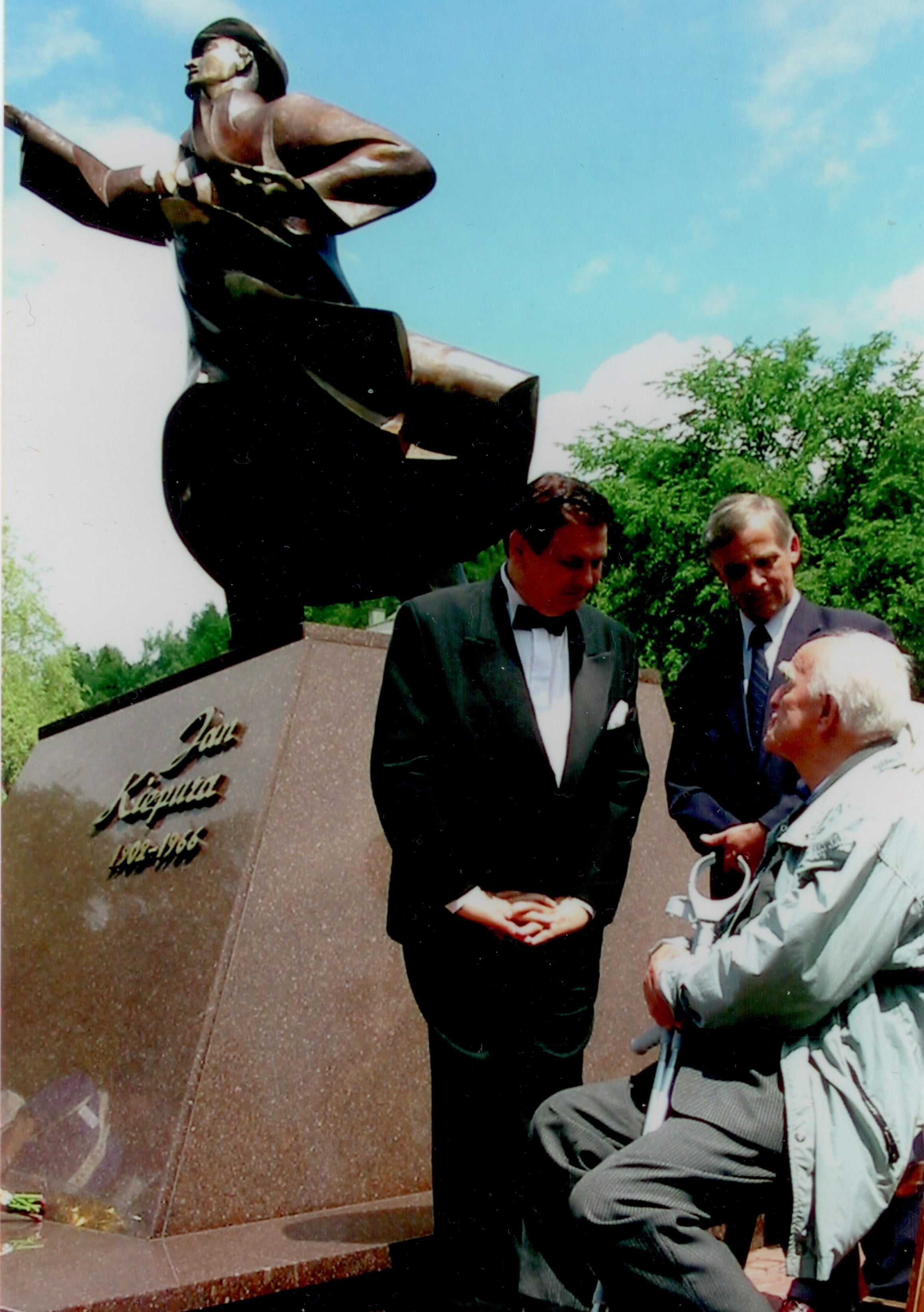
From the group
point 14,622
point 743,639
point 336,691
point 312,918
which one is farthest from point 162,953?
point 14,622

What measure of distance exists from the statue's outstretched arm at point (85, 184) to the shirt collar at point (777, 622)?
11.7 feet

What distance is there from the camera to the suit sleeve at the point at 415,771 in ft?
9.92

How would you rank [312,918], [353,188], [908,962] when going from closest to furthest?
1. [908,962]
2. [312,918]
3. [353,188]

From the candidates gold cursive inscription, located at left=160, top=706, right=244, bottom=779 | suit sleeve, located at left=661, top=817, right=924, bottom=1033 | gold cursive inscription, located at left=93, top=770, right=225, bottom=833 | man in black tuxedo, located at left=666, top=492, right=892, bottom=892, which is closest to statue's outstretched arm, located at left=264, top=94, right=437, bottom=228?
gold cursive inscription, located at left=160, top=706, right=244, bottom=779

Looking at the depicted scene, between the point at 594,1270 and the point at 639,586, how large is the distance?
23438 millimetres

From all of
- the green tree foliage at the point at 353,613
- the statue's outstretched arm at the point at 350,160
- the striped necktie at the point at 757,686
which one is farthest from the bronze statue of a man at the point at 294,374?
the green tree foliage at the point at 353,613

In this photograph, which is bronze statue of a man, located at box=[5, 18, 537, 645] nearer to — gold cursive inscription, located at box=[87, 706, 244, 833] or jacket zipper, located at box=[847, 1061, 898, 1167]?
gold cursive inscription, located at box=[87, 706, 244, 833]

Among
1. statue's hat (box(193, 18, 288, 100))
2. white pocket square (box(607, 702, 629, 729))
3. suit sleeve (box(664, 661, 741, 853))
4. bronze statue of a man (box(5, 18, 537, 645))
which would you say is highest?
statue's hat (box(193, 18, 288, 100))

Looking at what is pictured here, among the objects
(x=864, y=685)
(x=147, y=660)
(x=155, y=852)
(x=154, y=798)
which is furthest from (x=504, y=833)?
(x=147, y=660)

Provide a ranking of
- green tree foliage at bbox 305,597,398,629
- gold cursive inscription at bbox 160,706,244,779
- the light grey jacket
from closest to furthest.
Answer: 1. the light grey jacket
2. gold cursive inscription at bbox 160,706,244,779
3. green tree foliage at bbox 305,597,398,629

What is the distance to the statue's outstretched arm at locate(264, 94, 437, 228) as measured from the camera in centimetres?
554

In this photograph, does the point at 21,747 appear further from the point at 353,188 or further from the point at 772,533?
the point at 772,533

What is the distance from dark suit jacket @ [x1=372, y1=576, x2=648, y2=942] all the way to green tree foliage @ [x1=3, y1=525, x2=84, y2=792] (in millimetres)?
25620

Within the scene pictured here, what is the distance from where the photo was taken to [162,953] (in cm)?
410
